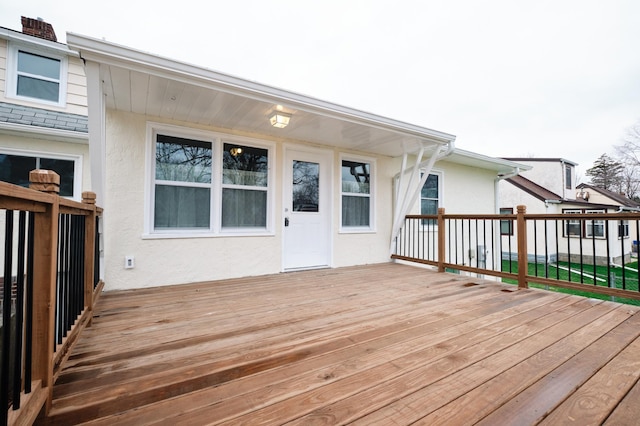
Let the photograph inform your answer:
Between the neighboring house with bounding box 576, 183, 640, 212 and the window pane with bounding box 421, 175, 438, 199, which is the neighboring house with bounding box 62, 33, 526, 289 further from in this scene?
the neighboring house with bounding box 576, 183, 640, 212

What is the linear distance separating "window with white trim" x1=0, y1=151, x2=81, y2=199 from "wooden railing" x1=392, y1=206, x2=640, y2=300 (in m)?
5.40

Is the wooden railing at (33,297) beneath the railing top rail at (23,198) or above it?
beneath

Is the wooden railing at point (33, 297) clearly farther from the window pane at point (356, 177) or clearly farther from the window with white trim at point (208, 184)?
the window pane at point (356, 177)

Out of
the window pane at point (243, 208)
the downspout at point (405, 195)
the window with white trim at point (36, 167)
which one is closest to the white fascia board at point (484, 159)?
the downspout at point (405, 195)

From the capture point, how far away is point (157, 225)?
3.36 meters

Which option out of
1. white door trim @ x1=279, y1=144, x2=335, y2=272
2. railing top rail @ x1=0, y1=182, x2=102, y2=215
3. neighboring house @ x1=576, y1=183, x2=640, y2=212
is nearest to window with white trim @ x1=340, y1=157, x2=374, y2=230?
white door trim @ x1=279, y1=144, x2=335, y2=272

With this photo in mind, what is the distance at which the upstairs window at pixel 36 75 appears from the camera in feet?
15.0

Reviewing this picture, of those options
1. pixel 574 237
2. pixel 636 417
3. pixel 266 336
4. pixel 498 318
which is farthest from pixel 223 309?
pixel 574 237

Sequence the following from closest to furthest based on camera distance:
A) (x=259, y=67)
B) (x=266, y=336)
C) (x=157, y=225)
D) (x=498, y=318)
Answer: (x=266, y=336) < (x=498, y=318) < (x=157, y=225) < (x=259, y=67)

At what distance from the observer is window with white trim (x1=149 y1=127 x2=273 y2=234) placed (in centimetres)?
340

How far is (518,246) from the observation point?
3.45 metres

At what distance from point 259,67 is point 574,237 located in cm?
1556

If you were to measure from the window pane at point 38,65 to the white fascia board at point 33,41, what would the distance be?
181mm

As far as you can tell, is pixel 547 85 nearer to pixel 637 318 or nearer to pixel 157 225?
pixel 637 318
